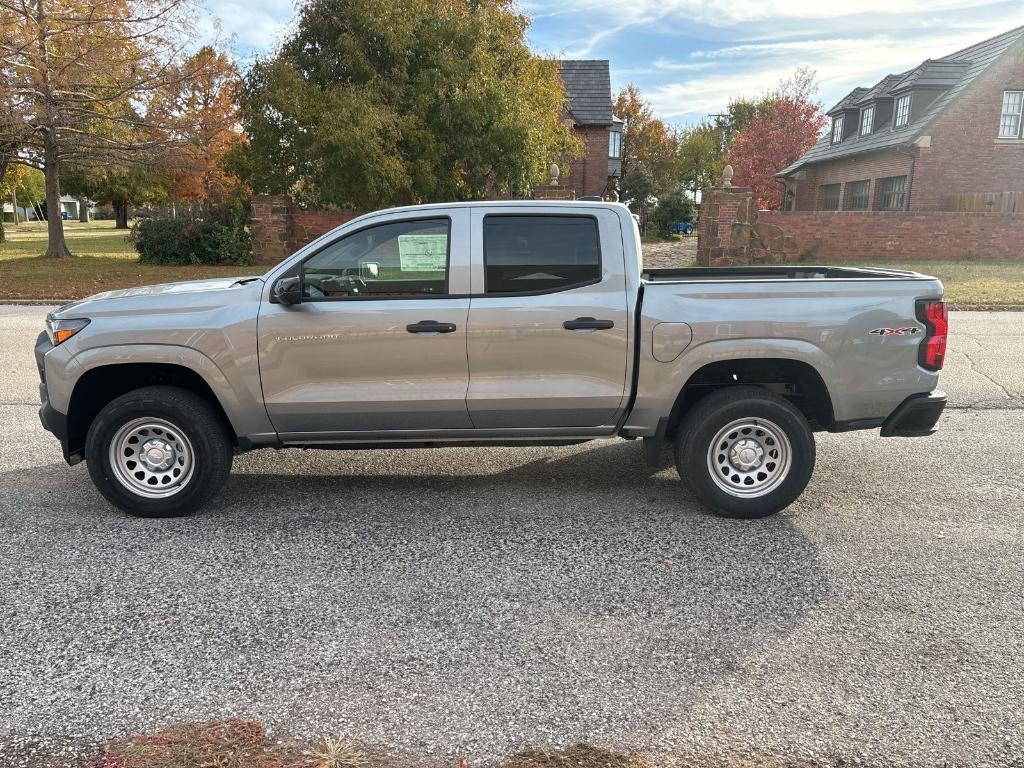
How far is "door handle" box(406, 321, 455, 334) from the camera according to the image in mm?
4727

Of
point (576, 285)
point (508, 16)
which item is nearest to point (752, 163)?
point (508, 16)

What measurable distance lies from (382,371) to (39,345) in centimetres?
223

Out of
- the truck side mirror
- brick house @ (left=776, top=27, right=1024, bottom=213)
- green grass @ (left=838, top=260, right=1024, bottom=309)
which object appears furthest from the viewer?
brick house @ (left=776, top=27, right=1024, bottom=213)

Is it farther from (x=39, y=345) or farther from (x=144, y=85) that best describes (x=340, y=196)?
(x=39, y=345)

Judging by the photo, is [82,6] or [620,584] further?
[82,6]

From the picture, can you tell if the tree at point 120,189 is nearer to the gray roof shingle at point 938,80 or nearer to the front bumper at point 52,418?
the gray roof shingle at point 938,80

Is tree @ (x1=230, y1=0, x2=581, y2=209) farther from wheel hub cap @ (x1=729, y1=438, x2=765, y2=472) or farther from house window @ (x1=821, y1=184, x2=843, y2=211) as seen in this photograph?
house window @ (x1=821, y1=184, x2=843, y2=211)

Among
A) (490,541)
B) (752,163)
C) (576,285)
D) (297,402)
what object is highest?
(752,163)

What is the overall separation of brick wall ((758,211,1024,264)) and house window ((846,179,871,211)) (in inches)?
401

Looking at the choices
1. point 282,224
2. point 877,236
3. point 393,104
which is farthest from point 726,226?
point 282,224

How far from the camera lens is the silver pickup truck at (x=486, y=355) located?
472 cm

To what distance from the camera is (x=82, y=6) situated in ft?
68.5

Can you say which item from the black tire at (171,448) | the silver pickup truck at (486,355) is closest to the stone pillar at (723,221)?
the silver pickup truck at (486,355)

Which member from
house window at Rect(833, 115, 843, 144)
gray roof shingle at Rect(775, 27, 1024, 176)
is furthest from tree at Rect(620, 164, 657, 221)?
gray roof shingle at Rect(775, 27, 1024, 176)
